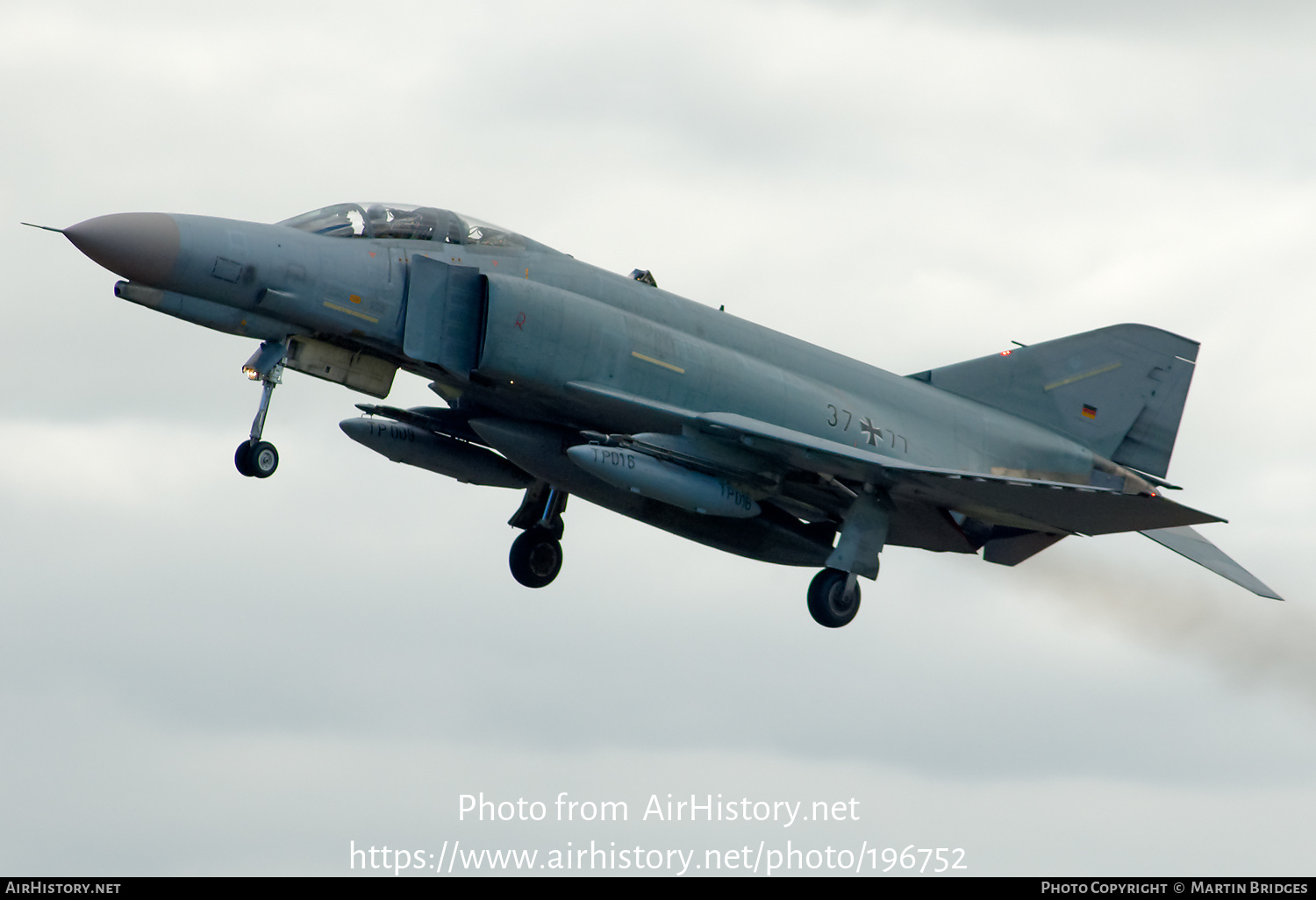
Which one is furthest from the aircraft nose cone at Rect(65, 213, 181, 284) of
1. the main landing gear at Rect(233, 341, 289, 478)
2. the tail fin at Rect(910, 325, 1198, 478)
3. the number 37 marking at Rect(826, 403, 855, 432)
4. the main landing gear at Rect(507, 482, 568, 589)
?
the tail fin at Rect(910, 325, 1198, 478)

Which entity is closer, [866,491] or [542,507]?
[866,491]

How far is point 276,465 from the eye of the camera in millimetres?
18922

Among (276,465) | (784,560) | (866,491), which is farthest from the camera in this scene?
(784,560)

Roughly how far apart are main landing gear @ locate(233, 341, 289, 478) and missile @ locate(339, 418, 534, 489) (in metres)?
3.05

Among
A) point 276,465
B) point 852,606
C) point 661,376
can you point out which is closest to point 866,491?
point 852,606

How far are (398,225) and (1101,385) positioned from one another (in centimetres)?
1079

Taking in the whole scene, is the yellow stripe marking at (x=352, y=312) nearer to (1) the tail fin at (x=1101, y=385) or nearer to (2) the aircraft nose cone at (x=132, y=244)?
(2) the aircraft nose cone at (x=132, y=244)

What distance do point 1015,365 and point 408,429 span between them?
879 centimetres

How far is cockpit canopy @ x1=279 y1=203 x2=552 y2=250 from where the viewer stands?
1978cm

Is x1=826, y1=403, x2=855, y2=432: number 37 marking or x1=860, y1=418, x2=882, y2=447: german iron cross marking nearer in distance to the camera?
x1=826, y1=403, x2=855, y2=432: number 37 marking

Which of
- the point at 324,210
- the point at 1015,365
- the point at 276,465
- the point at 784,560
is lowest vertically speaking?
the point at 276,465

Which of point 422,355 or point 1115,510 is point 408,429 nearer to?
point 422,355

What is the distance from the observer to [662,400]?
21016 mm

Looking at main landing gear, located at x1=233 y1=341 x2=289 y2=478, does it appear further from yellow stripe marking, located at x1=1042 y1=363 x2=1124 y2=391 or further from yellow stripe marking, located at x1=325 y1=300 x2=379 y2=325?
yellow stripe marking, located at x1=1042 y1=363 x2=1124 y2=391
